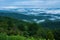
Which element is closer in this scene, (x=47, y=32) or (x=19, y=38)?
(x=19, y=38)

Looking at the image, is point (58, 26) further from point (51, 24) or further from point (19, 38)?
point (19, 38)

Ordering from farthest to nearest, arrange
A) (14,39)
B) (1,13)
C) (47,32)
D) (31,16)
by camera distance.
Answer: (31,16)
(1,13)
(47,32)
(14,39)

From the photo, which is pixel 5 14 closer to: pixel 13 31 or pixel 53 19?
pixel 13 31

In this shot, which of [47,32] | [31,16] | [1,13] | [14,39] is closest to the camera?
[14,39]

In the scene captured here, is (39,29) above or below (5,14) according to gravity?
below

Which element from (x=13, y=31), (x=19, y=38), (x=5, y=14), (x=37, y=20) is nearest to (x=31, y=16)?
Result: (x=37, y=20)

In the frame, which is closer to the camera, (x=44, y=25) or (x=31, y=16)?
(x=44, y=25)
